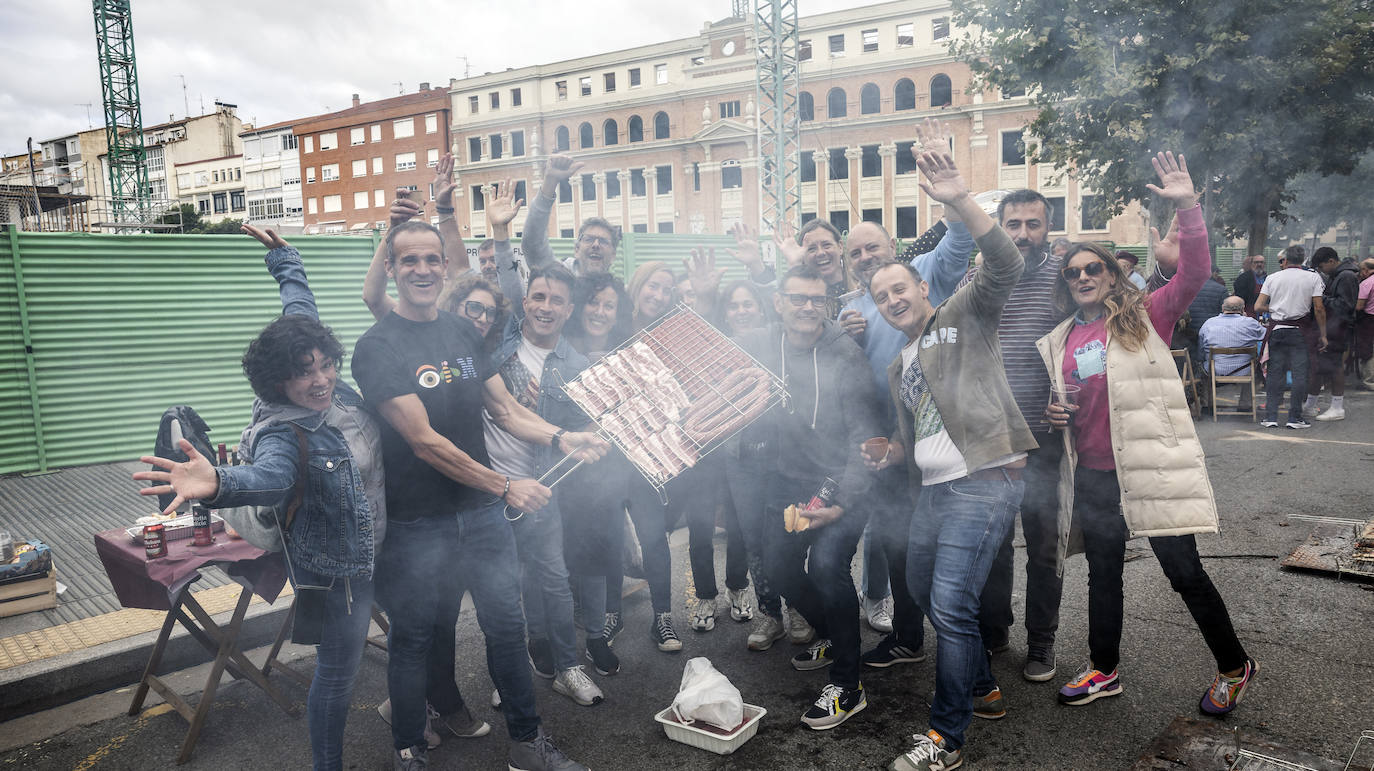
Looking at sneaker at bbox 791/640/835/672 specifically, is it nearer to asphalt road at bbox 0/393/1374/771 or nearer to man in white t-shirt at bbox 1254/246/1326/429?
asphalt road at bbox 0/393/1374/771

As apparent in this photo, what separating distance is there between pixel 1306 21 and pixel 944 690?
6.88m

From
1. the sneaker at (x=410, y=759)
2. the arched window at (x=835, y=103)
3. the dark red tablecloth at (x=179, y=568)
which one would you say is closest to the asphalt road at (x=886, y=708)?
the sneaker at (x=410, y=759)

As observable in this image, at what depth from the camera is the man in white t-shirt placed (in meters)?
9.00

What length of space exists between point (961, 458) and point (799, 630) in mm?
1499

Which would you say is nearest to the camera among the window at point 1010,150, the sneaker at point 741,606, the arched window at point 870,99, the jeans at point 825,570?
the jeans at point 825,570

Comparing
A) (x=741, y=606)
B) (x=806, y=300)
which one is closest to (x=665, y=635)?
(x=741, y=606)

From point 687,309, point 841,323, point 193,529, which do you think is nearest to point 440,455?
point 687,309

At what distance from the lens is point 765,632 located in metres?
3.92

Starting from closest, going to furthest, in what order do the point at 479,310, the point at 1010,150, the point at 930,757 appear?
the point at 930,757, the point at 479,310, the point at 1010,150

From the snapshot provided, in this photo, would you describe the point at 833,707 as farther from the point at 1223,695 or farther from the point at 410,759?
the point at 410,759

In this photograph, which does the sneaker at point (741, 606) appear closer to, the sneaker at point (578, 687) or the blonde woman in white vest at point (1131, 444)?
the sneaker at point (578, 687)

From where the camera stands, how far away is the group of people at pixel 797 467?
8.71 ft

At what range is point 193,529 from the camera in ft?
11.5

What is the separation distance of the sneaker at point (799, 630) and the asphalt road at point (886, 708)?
104 mm
